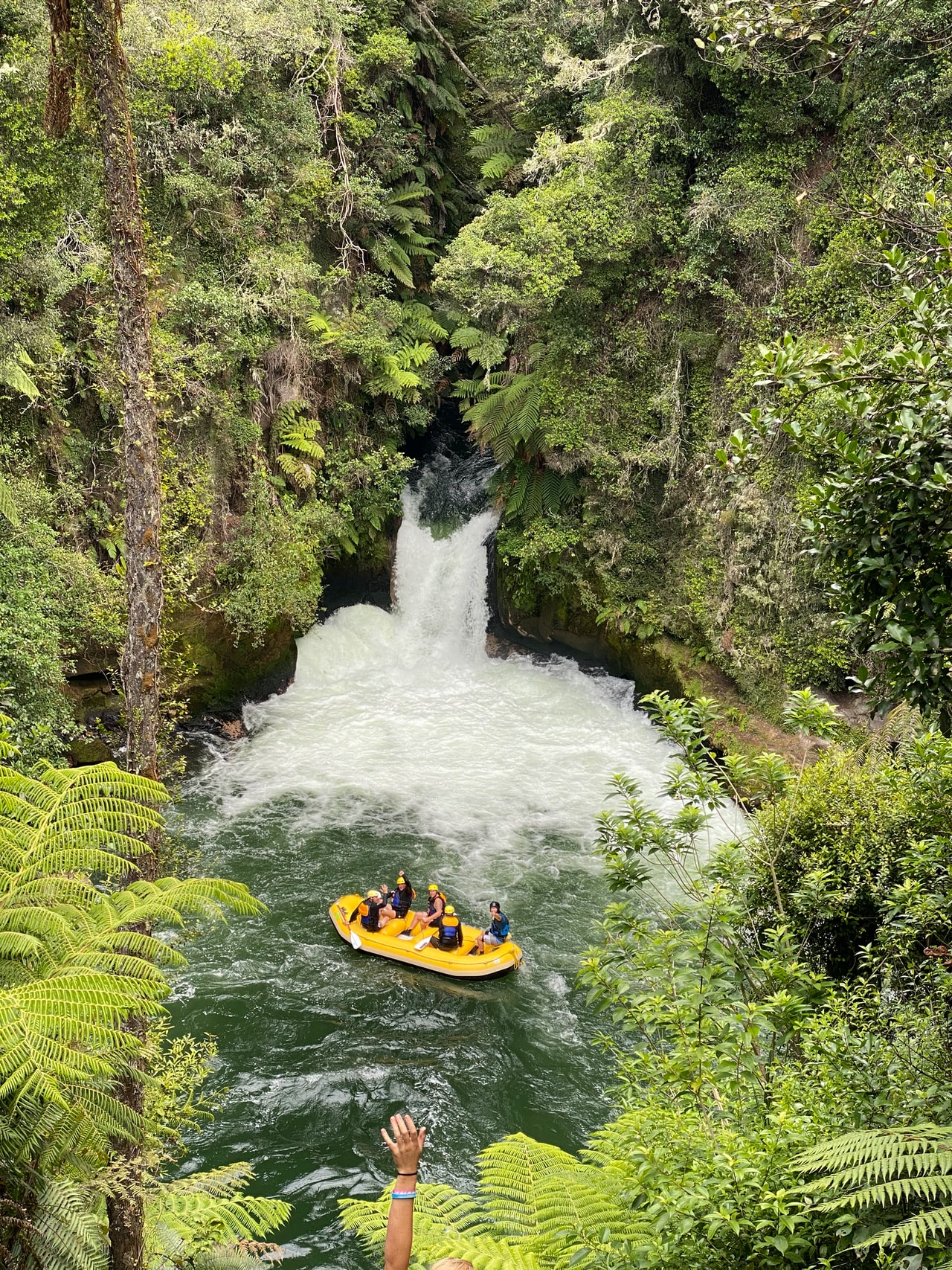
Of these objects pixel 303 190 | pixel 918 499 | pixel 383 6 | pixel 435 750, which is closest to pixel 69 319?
pixel 303 190

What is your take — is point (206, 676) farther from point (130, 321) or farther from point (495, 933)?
point (130, 321)

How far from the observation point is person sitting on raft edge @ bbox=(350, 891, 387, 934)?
10.4 meters

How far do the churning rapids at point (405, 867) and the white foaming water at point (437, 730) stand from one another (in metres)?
0.05

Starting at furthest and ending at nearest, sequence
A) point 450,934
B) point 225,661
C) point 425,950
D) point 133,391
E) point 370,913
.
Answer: point 225,661
point 370,913
point 425,950
point 450,934
point 133,391

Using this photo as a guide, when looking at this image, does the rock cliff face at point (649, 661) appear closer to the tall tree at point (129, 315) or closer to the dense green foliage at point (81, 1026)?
the tall tree at point (129, 315)

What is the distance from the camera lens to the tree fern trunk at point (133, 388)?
504 centimetres

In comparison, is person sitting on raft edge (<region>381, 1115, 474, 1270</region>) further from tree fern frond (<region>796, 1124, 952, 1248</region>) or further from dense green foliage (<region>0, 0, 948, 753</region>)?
dense green foliage (<region>0, 0, 948, 753</region>)

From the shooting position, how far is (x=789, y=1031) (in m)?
4.50

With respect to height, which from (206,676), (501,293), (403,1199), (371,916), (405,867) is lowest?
(405,867)

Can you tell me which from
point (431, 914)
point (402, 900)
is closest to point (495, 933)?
point (431, 914)

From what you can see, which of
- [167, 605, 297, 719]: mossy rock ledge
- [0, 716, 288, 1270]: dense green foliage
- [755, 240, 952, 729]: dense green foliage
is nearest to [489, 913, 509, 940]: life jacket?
[0, 716, 288, 1270]: dense green foliage

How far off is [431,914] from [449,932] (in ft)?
1.64

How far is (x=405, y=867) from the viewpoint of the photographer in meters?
12.1

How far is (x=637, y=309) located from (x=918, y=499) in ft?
43.4
